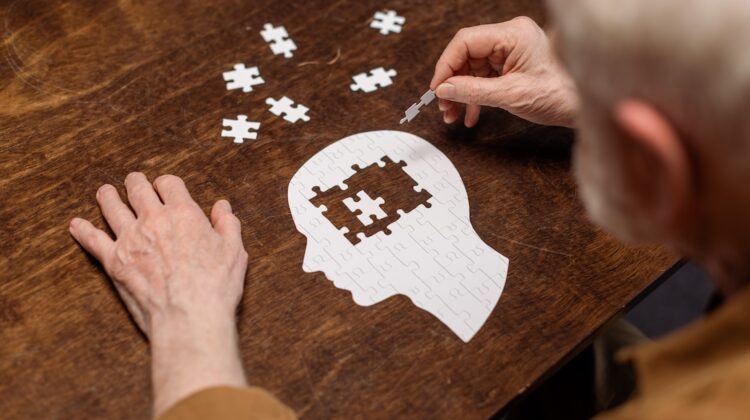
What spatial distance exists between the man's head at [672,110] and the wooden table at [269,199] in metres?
0.47

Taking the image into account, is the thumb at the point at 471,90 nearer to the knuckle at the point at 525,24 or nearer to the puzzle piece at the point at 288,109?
the knuckle at the point at 525,24

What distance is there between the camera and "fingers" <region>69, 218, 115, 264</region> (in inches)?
53.5

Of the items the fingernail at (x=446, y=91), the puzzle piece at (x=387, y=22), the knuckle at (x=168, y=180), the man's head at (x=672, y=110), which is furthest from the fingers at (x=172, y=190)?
Answer: the man's head at (x=672, y=110)

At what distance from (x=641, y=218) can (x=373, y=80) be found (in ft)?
2.91

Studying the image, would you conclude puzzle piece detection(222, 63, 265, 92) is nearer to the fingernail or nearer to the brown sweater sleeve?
the fingernail

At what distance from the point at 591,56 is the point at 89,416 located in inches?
37.1

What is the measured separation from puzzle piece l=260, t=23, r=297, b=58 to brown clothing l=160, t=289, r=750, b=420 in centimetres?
110

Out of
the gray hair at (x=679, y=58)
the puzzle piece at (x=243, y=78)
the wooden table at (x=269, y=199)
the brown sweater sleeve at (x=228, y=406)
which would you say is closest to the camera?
the gray hair at (x=679, y=58)

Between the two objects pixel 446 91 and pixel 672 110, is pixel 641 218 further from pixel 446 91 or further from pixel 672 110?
pixel 446 91

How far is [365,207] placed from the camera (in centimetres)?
149

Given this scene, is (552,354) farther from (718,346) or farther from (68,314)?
(68,314)

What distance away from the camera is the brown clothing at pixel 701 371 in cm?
81

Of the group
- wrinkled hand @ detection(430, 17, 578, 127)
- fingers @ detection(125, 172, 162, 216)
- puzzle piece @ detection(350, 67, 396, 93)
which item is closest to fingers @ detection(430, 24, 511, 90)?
wrinkled hand @ detection(430, 17, 578, 127)

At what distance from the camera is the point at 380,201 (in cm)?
151
